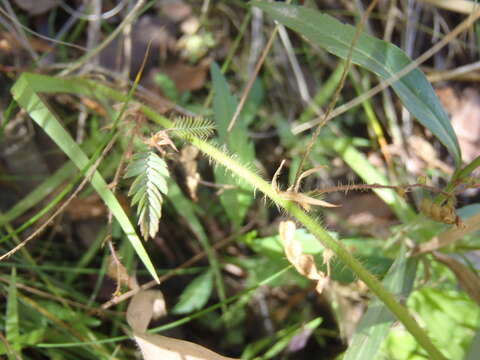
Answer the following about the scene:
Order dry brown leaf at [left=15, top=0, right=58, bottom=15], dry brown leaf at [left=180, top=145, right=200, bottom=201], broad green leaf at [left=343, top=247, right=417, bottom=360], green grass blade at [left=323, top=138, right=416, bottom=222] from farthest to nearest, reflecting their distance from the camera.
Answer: dry brown leaf at [left=15, top=0, right=58, bottom=15], green grass blade at [left=323, top=138, right=416, bottom=222], dry brown leaf at [left=180, top=145, right=200, bottom=201], broad green leaf at [left=343, top=247, right=417, bottom=360]

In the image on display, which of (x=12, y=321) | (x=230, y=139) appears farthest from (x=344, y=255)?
(x=12, y=321)

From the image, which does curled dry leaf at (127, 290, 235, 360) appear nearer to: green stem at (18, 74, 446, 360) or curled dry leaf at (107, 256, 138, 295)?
curled dry leaf at (107, 256, 138, 295)

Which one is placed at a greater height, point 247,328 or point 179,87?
point 179,87

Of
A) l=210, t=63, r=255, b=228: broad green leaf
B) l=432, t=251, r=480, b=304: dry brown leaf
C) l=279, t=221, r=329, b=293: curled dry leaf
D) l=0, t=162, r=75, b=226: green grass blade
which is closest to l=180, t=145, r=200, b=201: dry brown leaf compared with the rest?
l=210, t=63, r=255, b=228: broad green leaf

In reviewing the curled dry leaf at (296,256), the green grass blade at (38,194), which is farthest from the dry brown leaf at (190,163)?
the green grass blade at (38,194)

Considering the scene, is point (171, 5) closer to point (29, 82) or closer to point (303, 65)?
point (303, 65)

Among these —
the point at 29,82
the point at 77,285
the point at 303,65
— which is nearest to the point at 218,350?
the point at 77,285
